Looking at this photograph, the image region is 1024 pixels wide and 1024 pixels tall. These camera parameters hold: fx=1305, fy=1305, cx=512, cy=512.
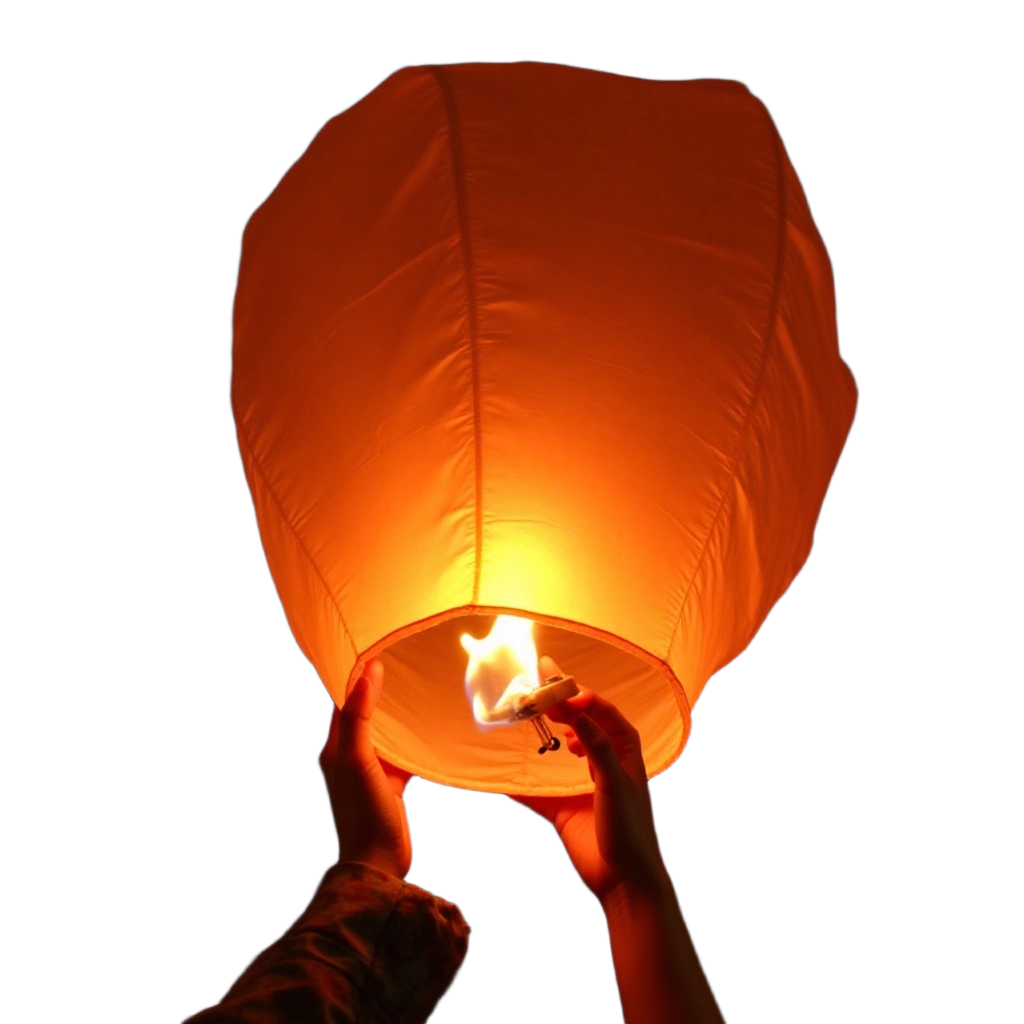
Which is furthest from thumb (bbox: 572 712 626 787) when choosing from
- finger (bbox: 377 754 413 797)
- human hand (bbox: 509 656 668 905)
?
finger (bbox: 377 754 413 797)

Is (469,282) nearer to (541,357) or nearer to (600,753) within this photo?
(541,357)

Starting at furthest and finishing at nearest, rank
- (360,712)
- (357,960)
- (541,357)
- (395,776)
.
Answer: (395,776) → (360,712) → (357,960) → (541,357)

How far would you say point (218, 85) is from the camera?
1968mm

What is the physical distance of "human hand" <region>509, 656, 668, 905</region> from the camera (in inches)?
45.2

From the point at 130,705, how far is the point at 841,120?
1411mm

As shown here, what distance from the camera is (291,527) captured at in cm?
112

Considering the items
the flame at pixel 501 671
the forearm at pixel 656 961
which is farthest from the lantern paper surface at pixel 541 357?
the forearm at pixel 656 961

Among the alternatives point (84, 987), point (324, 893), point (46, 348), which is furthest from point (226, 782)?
point (324, 893)

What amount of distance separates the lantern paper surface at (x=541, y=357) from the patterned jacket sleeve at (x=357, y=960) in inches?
8.6

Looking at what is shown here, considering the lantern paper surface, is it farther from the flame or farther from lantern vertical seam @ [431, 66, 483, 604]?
the flame

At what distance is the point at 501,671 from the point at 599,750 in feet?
0.38

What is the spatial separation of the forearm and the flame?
0.26 metres

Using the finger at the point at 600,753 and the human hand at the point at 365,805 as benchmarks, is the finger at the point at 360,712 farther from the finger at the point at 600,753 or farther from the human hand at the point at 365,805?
the finger at the point at 600,753


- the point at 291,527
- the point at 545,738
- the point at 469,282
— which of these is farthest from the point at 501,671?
the point at 469,282
